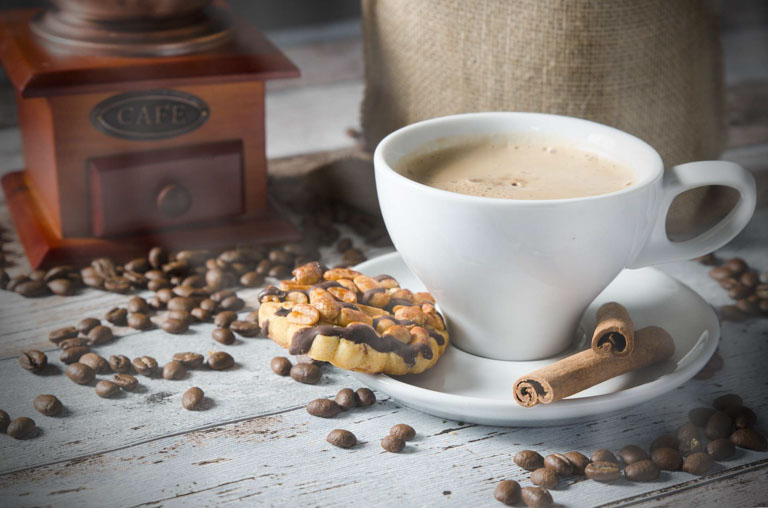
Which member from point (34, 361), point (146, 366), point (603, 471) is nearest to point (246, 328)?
point (146, 366)

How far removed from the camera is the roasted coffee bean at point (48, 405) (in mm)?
892

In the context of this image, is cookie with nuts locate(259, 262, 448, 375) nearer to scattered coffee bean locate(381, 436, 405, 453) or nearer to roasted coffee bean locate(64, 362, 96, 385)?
scattered coffee bean locate(381, 436, 405, 453)

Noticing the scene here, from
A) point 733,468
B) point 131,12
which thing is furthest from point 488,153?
point 131,12

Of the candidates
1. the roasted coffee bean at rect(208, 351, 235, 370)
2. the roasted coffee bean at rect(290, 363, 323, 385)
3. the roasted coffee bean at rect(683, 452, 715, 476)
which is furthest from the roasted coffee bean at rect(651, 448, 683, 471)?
the roasted coffee bean at rect(208, 351, 235, 370)

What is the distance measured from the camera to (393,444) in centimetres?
83

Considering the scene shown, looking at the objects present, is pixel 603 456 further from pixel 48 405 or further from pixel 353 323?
pixel 48 405

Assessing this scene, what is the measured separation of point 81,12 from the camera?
1.21 metres

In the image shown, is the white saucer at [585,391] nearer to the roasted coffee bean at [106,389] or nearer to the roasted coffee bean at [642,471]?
the roasted coffee bean at [642,471]

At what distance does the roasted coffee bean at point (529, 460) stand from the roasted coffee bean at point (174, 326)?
470mm

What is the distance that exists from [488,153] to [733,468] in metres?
0.42

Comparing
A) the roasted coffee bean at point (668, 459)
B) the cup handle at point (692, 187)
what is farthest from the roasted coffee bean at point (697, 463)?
the cup handle at point (692, 187)

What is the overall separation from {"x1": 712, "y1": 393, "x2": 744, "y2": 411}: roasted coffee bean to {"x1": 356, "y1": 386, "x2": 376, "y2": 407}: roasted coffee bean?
1.19 feet

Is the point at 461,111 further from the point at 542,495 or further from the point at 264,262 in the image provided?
the point at 542,495

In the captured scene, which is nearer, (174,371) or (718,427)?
(718,427)
